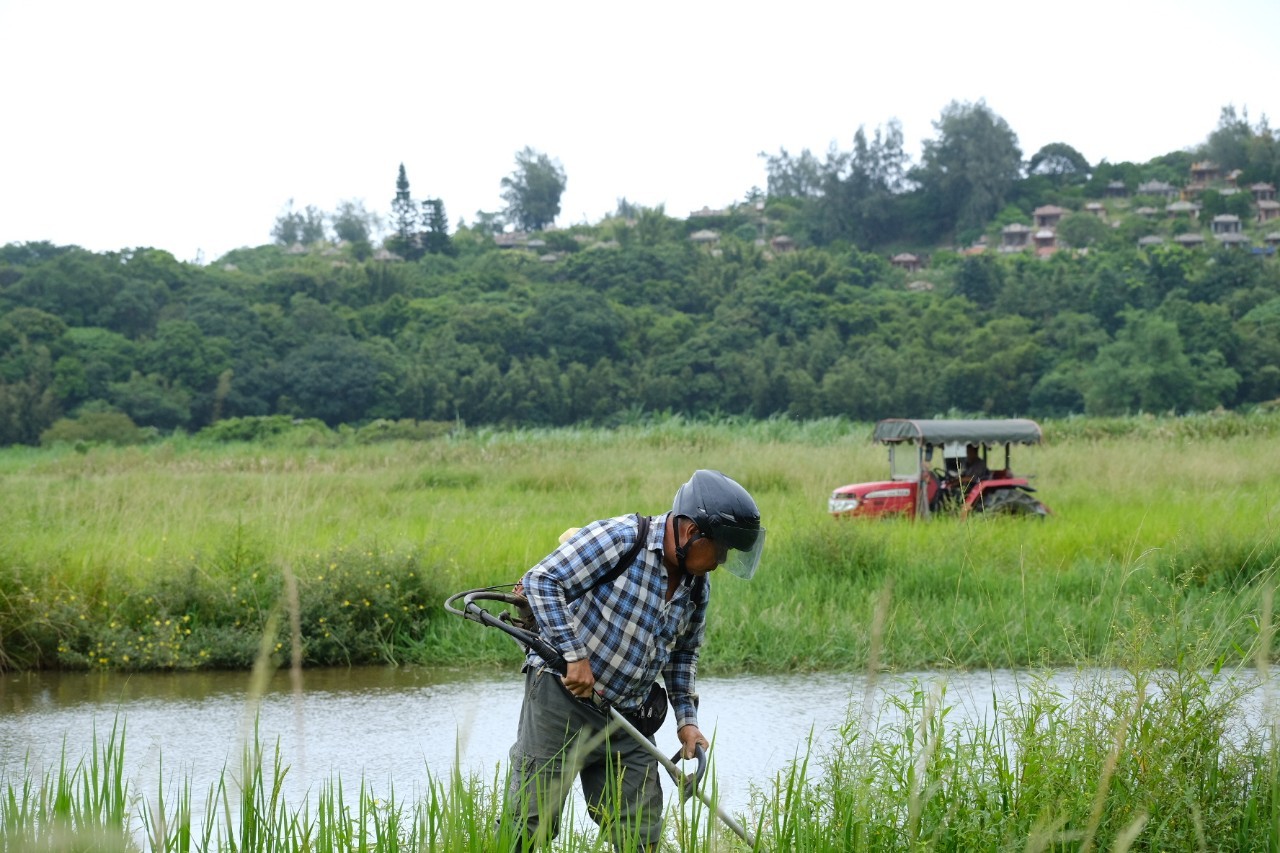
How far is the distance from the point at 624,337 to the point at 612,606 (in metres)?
60.9

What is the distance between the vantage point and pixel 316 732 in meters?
7.92

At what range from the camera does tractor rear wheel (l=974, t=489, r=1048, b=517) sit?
14484 millimetres

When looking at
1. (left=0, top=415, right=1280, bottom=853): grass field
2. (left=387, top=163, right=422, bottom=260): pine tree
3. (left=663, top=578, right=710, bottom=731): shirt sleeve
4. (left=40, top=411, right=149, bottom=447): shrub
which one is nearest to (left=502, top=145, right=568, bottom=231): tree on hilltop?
(left=387, top=163, right=422, bottom=260): pine tree

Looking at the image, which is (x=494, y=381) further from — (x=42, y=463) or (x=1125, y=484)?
(x=1125, y=484)

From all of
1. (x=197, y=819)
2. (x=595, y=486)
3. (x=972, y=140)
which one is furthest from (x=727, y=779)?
(x=972, y=140)

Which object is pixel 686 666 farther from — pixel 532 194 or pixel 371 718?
pixel 532 194

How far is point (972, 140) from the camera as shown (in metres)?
106

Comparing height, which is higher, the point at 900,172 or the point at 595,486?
the point at 900,172

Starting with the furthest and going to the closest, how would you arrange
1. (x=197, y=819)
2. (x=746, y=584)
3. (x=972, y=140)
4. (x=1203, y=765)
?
(x=972, y=140), (x=746, y=584), (x=197, y=819), (x=1203, y=765)

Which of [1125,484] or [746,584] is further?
[1125,484]

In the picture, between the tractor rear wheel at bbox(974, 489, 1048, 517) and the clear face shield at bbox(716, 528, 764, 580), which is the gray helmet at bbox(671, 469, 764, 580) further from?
the tractor rear wheel at bbox(974, 489, 1048, 517)

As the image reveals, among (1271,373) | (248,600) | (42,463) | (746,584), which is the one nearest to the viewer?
(248,600)

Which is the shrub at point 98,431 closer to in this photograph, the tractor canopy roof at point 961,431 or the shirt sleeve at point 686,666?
the tractor canopy roof at point 961,431

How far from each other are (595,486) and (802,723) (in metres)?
13.3
